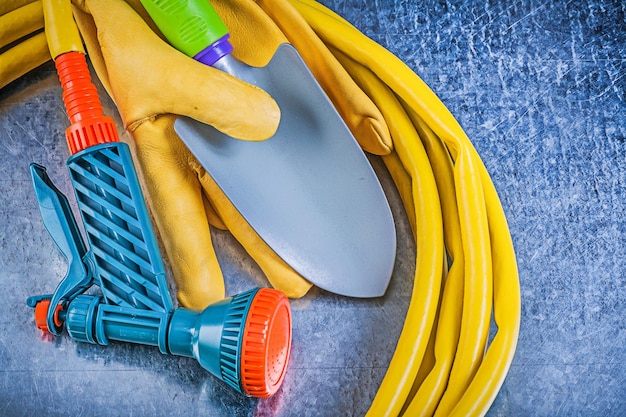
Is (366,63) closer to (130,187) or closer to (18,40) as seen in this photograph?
(130,187)

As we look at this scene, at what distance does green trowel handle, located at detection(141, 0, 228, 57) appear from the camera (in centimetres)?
79

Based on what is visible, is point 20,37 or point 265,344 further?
point 20,37

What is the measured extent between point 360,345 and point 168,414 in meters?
0.23

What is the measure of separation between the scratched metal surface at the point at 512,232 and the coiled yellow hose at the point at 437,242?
53mm

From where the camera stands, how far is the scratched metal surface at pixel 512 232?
81cm

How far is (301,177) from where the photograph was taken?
2.75ft

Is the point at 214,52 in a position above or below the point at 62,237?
above

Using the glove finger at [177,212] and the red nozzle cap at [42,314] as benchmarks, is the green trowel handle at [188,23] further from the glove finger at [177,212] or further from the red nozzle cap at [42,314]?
the red nozzle cap at [42,314]

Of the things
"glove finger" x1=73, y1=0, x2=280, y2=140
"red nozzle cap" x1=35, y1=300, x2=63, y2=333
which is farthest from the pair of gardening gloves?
"red nozzle cap" x1=35, y1=300, x2=63, y2=333

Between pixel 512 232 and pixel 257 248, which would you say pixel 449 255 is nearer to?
pixel 512 232

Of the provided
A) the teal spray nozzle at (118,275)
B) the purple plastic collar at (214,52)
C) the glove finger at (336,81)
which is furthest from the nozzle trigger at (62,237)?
the glove finger at (336,81)

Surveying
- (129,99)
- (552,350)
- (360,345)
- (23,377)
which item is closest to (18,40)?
(129,99)

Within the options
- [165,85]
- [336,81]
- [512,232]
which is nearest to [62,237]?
[165,85]

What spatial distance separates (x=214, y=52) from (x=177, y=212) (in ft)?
0.61
